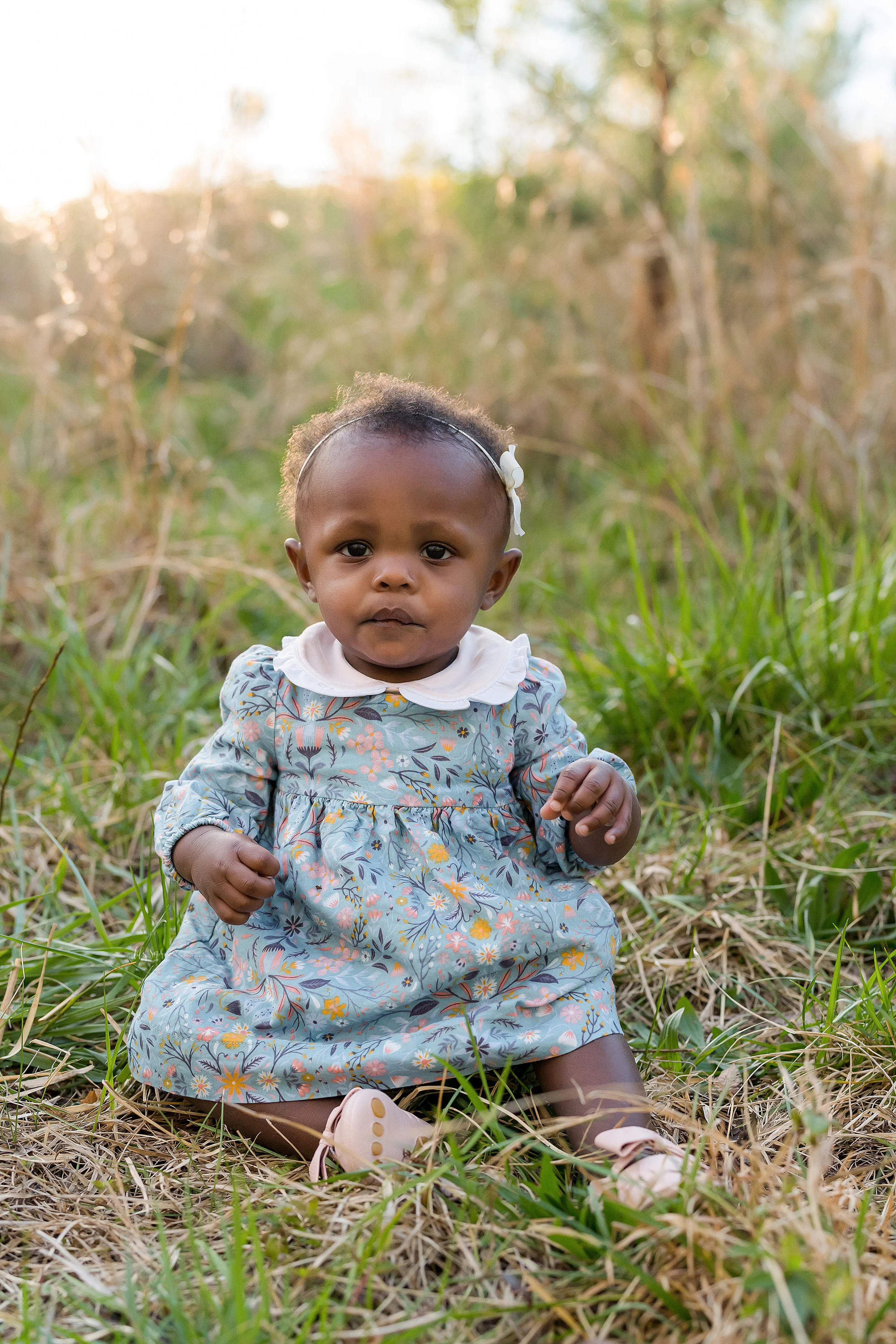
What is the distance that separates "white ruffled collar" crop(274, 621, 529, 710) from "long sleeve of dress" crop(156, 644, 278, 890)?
5cm

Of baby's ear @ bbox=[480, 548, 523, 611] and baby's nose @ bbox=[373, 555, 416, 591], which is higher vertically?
baby's nose @ bbox=[373, 555, 416, 591]

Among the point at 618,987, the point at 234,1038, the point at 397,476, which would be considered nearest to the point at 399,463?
the point at 397,476

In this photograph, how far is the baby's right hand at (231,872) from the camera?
1.44m

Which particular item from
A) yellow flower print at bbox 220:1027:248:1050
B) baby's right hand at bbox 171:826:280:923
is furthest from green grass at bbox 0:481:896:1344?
baby's right hand at bbox 171:826:280:923

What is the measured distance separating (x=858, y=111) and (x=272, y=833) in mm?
2999

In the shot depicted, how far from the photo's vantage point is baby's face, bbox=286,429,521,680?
1522 mm

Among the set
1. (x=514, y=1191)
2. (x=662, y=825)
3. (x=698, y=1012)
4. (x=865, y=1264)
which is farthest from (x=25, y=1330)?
(x=662, y=825)

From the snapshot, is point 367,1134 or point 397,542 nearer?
point 367,1134

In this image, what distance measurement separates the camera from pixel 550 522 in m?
3.80

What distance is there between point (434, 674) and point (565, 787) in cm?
28

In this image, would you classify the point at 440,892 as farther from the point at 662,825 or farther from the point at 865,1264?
the point at 662,825

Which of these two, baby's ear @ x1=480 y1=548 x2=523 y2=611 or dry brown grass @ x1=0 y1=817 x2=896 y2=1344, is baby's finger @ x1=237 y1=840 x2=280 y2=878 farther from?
baby's ear @ x1=480 y1=548 x2=523 y2=611

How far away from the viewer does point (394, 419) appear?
156 cm

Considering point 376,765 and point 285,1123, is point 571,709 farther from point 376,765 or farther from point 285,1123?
point 285,1123
